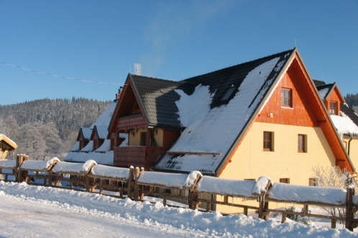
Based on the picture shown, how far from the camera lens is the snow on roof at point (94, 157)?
98.3ft

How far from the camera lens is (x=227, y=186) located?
1324 cm

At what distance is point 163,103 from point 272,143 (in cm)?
680

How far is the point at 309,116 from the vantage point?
23.6 m

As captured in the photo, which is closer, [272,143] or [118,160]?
[272,143]

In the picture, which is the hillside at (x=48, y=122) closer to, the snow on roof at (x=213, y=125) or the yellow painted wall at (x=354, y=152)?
the snow on roof at (x=213, y=125)

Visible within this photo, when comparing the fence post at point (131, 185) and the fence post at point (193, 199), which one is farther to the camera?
the fence post at point (131, 185)

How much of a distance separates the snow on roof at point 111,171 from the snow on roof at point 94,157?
1038cm

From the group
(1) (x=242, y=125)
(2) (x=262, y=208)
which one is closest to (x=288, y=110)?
(1) (x=242, y=125)

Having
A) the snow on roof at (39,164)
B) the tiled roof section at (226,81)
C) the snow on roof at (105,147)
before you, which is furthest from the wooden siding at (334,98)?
the snow on roof at (39,164)

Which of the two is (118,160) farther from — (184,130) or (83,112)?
(83,112)

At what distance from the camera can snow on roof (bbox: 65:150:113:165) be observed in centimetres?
2995

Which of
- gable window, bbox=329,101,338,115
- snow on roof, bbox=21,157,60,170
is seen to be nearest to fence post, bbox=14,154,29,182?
snow on roof, bbox=21,157,60,170

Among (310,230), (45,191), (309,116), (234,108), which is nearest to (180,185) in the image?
(310,230)

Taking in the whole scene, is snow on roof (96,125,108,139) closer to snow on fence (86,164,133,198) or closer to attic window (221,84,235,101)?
attic window (221,84,235,101)
